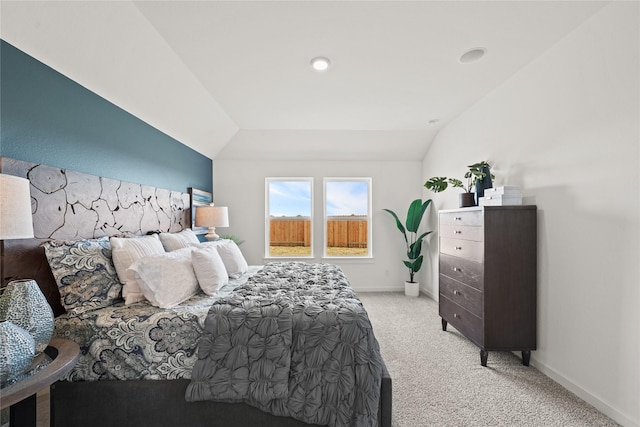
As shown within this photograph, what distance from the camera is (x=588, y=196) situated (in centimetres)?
212

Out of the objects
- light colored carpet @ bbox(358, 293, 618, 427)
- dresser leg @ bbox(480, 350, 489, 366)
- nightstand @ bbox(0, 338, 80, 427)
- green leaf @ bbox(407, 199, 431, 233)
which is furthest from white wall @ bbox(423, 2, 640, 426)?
nightstand @ bbox(0, 338, 80, 427)

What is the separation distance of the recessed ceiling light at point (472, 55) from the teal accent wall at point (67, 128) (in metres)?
2.99

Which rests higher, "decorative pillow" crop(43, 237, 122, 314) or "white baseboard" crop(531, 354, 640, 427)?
"decorative pillow" crop(43, 237, 122, 314)

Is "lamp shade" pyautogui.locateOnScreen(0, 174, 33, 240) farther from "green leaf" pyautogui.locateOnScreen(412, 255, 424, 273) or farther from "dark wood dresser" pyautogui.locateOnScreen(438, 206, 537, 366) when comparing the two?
"green leaf" pyautogui.locateOnScreen(412, 255, 424, 273)


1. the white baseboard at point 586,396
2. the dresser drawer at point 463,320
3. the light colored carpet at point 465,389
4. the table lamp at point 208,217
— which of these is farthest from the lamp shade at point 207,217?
the white baseboard at point 586,396

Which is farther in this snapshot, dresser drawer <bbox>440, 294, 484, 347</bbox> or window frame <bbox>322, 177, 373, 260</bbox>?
window frame <bbox>322, 177, 373, 260</bbox>

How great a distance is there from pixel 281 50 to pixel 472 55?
160cm

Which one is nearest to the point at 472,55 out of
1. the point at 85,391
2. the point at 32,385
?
the point at 32,385

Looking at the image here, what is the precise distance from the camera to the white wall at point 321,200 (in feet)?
17.0

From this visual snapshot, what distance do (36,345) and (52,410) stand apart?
704 mm

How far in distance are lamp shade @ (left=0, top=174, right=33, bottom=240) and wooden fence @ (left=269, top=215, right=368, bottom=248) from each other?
159 inches

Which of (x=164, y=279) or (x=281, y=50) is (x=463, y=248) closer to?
(x=281, y=50)

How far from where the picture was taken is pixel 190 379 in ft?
5.52

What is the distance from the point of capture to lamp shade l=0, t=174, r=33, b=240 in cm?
119
